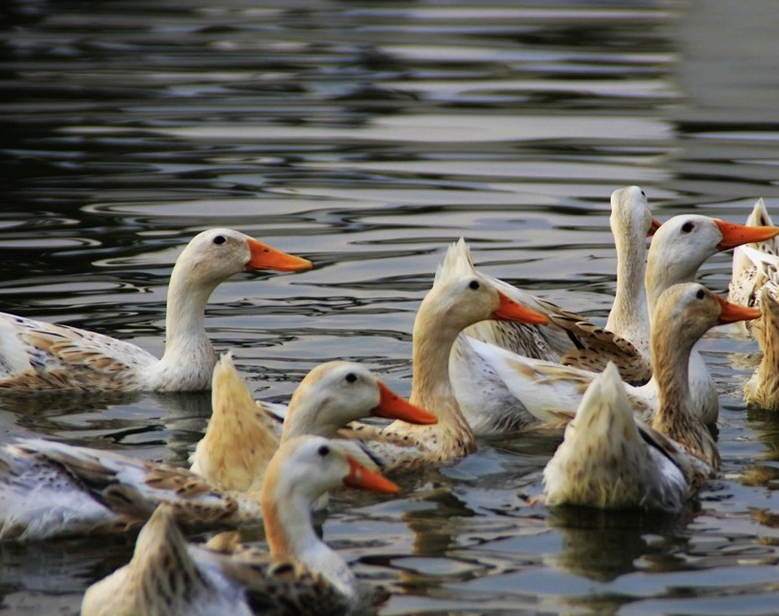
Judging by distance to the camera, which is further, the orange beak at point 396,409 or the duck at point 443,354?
the duck at point 443,354

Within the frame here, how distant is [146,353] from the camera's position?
1064 centimetres

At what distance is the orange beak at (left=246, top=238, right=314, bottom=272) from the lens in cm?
1054

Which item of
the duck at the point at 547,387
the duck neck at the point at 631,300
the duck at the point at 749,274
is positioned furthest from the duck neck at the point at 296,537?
the duck at the point at 749,274

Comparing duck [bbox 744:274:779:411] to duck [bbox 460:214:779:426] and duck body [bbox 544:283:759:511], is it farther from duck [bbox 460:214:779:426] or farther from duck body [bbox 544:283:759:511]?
duck body [bbox 544:283:759:511]

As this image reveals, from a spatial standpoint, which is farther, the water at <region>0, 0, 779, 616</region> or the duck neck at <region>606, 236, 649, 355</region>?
the duck neck at <region>606, 236, 649, 355</region>

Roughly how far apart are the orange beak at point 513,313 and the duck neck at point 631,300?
158 centimetres

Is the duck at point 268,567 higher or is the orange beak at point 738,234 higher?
the orange beak at point 738,234

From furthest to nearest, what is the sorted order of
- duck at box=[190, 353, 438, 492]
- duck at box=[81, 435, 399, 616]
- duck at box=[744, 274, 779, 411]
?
1. duck at box=[744, 274, 779, 411]
2. duck at box=[190, 353, 438, 492]
3. duck at box=[81, 435, 399, 616]

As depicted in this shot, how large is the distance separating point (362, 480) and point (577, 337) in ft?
11.5

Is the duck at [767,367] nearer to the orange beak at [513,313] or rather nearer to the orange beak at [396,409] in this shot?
the orange beak at [513,313]

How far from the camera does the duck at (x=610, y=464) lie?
7621 mm

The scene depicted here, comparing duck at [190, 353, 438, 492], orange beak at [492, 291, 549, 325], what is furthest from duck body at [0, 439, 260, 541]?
orange beak at [492, 291, 549, 325]

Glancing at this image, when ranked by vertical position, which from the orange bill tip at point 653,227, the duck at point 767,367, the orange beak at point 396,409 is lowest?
the duck at point 767,367

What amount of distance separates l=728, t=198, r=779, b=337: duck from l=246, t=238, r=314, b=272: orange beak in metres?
3.24
